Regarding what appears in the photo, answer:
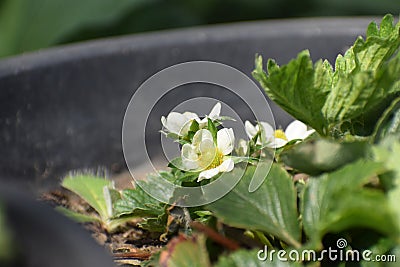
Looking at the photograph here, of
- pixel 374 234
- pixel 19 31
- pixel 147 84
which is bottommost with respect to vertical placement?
pixel 374 234

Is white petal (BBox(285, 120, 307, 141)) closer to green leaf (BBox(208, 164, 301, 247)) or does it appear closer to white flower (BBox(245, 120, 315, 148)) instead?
white flower (BBox(245, 120, 315, 148))

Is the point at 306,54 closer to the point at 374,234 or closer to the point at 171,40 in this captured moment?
the point at 374,234

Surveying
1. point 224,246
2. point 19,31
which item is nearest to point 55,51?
point 224,246

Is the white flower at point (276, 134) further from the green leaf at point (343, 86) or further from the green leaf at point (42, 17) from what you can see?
the green leaf at point (42, 17)

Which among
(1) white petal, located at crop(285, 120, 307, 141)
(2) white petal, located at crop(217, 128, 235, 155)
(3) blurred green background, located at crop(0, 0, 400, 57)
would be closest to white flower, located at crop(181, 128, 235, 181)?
(2) white petal, located at crop(217, 128, 235, 155)

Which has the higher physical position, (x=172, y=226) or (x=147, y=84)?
(x=147, y=84)

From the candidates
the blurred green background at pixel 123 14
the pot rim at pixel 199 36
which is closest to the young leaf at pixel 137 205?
the pot rim at pixel 199 36

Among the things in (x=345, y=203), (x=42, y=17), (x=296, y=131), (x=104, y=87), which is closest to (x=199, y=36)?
(x=104, y=87)
